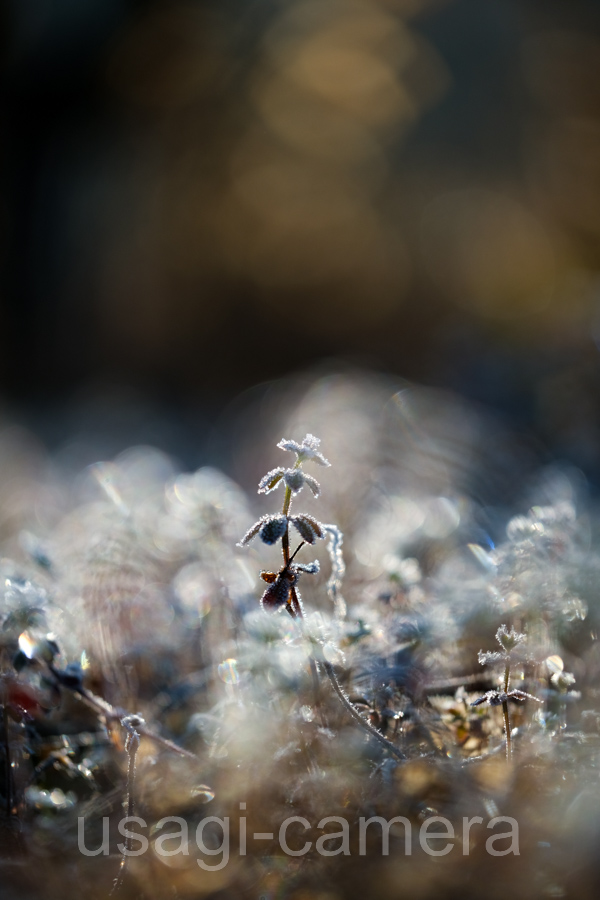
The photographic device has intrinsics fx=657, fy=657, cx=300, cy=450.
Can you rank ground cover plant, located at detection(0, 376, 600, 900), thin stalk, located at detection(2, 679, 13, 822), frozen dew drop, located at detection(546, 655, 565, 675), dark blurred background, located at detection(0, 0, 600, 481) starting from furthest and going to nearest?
1. dark blurred background, located at detection(0, 0, 600, 481)
2. frozen dew drop, located at detection(546, 655, 565, 675)
3. thin stalk, located at detection(2, 679, 13, 822)
4. ground cover plant, located at detection(0, 376, 600, 900)

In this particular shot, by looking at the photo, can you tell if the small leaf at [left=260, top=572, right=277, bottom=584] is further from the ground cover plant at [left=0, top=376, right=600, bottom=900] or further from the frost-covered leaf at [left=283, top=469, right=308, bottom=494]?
the frost-covered leaf at [left=283, top=469, right=308, bottom=494]

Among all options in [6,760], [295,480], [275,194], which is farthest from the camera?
[275,194]

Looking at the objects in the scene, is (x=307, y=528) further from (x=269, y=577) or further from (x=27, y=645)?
(x=27, y=645)

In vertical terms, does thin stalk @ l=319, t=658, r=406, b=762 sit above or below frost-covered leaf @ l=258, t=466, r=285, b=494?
below

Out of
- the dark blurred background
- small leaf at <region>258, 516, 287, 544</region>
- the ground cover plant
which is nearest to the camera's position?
the ground cover plant

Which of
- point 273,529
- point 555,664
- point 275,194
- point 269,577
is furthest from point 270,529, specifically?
point 275,194

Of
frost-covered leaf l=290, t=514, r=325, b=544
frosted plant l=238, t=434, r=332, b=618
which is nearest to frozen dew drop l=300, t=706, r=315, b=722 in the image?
frosted plant l=238, t=434, r=332, b=618

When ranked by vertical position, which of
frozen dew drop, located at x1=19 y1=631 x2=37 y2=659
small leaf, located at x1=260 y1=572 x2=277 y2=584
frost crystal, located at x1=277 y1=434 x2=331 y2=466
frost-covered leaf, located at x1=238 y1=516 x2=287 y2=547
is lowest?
frozen dew drop, located at x1=19 y1=631 x2=37 y2=659
